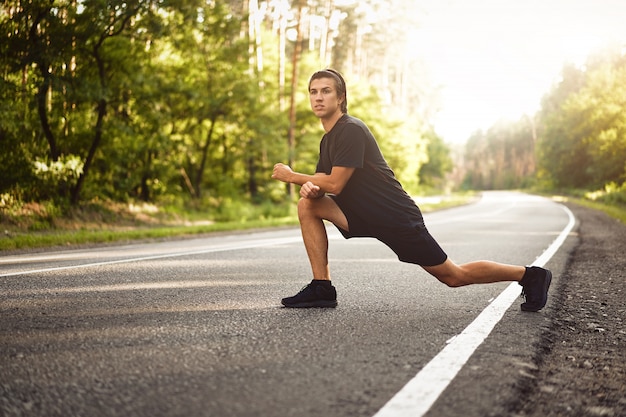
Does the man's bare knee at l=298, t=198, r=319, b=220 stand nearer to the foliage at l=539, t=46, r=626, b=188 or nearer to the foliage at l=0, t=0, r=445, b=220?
the foliage at l=0, t=0, r=445, b=220

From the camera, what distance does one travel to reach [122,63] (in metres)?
16.3

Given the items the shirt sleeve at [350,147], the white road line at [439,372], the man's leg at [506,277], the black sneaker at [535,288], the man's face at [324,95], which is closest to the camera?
the white road line at [439,372]

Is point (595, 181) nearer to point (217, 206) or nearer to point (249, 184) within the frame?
point (249, 184)

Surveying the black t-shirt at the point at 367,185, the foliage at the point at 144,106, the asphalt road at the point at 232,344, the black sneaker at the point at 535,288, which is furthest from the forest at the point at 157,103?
the black sneaker at the point at 535,288

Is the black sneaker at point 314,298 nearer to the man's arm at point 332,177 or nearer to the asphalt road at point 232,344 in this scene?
the asphalt road at point 232,344

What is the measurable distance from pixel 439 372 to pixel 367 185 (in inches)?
66.4

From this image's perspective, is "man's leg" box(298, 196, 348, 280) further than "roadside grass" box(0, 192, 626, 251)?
No

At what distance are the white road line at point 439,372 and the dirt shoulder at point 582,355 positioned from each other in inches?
13.7

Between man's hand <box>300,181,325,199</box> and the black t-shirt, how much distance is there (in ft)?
0.61

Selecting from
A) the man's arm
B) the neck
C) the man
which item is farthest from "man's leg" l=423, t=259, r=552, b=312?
the neck

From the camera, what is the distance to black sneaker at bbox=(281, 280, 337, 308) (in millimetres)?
4391

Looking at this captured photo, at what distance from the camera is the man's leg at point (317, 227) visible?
4.39 meters

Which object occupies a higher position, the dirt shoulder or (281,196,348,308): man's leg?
(281,196,348,308): man's leg

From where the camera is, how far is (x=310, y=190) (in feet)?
13.6
